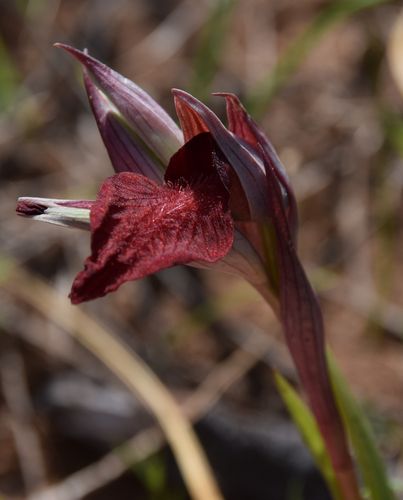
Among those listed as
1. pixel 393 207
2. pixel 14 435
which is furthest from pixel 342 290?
pixel 14 435

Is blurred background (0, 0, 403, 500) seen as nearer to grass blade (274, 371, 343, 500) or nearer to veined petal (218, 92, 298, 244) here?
grass blade (274, 371, 343, 500)

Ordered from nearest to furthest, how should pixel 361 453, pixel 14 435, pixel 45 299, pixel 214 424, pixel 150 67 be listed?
pixel 361 453, pixel 214 424, pixel 14 435, pixel 45 299, pixel 150 67

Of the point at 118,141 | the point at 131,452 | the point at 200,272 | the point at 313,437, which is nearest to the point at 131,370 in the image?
the point at 131,452

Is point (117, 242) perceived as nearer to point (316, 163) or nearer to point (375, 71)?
point (316, 163)

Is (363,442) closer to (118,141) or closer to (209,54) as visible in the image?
(118,141)

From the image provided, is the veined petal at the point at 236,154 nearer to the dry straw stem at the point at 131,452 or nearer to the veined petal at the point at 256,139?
the veined petal at the point at 256,139

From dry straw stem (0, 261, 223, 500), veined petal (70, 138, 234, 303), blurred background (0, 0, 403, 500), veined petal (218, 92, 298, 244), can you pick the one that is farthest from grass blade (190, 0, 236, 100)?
veined petal (70, 138, 234, 303)

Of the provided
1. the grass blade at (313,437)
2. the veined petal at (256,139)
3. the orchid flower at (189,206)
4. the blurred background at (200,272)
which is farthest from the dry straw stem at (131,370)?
the veined petal at (256,139)

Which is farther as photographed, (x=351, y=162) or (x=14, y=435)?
(x=351, y=162)

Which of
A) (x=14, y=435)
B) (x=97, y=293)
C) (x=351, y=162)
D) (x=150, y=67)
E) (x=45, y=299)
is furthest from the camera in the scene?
(x=150, y=67)
